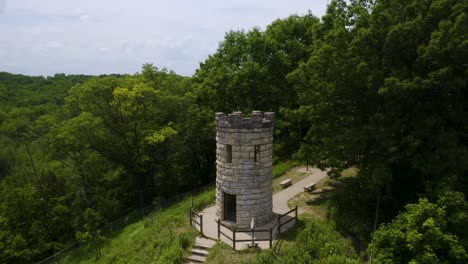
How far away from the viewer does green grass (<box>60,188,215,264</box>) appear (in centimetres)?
1488

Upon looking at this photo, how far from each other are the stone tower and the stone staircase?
171 cm

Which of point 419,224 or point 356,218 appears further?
point 356,218

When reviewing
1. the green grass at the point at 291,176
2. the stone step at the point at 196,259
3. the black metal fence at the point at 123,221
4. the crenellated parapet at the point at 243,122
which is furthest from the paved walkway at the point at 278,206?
the black metal fence at the point at 123,221

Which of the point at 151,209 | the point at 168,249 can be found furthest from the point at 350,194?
the point at 151,209

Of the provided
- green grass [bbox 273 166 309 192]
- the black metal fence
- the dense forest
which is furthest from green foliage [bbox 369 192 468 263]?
the black metal fence

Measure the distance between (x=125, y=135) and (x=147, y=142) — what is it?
214 cm

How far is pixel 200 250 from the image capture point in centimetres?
1458

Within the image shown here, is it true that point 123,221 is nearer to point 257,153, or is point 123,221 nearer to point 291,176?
point 257,153

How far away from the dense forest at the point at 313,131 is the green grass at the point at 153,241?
4.82 ft

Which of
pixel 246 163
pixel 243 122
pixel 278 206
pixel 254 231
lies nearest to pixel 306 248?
pixel 254 231

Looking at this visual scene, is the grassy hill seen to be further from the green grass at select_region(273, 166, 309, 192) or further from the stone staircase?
the green grass at select_region(273, 166, 309, 192)

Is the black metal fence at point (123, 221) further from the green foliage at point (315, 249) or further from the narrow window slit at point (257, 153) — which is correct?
the green foliage at point (315, 249)

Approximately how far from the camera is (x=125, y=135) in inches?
984

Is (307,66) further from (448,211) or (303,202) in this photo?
(448,211)
